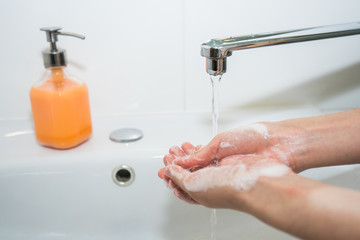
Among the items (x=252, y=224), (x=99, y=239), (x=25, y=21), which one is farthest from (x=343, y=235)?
(x=25, y=21)

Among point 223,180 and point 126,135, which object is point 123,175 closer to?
point 126,135

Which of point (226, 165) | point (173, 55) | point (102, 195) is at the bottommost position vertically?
point (102, 195)

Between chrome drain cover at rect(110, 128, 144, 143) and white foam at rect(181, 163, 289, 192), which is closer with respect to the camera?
white foam at rect(181, 163, 289, 192)

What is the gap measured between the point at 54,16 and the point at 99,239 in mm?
388

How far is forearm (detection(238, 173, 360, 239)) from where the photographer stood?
0.28 m

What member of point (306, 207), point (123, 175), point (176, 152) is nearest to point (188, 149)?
point (176, 152)

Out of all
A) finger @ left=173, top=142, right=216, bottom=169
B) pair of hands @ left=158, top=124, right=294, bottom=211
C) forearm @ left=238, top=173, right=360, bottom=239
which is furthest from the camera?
finger @ left=173, top=142, right=216, bottom=169

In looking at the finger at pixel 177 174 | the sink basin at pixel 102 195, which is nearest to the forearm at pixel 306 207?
the finger at pixel 177 174

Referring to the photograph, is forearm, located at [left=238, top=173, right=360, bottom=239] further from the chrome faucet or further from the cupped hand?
the chrome faucet

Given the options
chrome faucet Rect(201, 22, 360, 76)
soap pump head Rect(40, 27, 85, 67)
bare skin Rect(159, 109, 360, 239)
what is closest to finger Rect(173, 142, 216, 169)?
bare skin Rect(159, 109, 360, 239)

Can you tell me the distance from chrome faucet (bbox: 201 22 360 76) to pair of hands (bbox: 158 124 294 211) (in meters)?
0.10

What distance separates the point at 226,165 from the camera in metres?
0.46

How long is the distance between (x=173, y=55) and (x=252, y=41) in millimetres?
204

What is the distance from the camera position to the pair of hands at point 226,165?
38 centimetres
